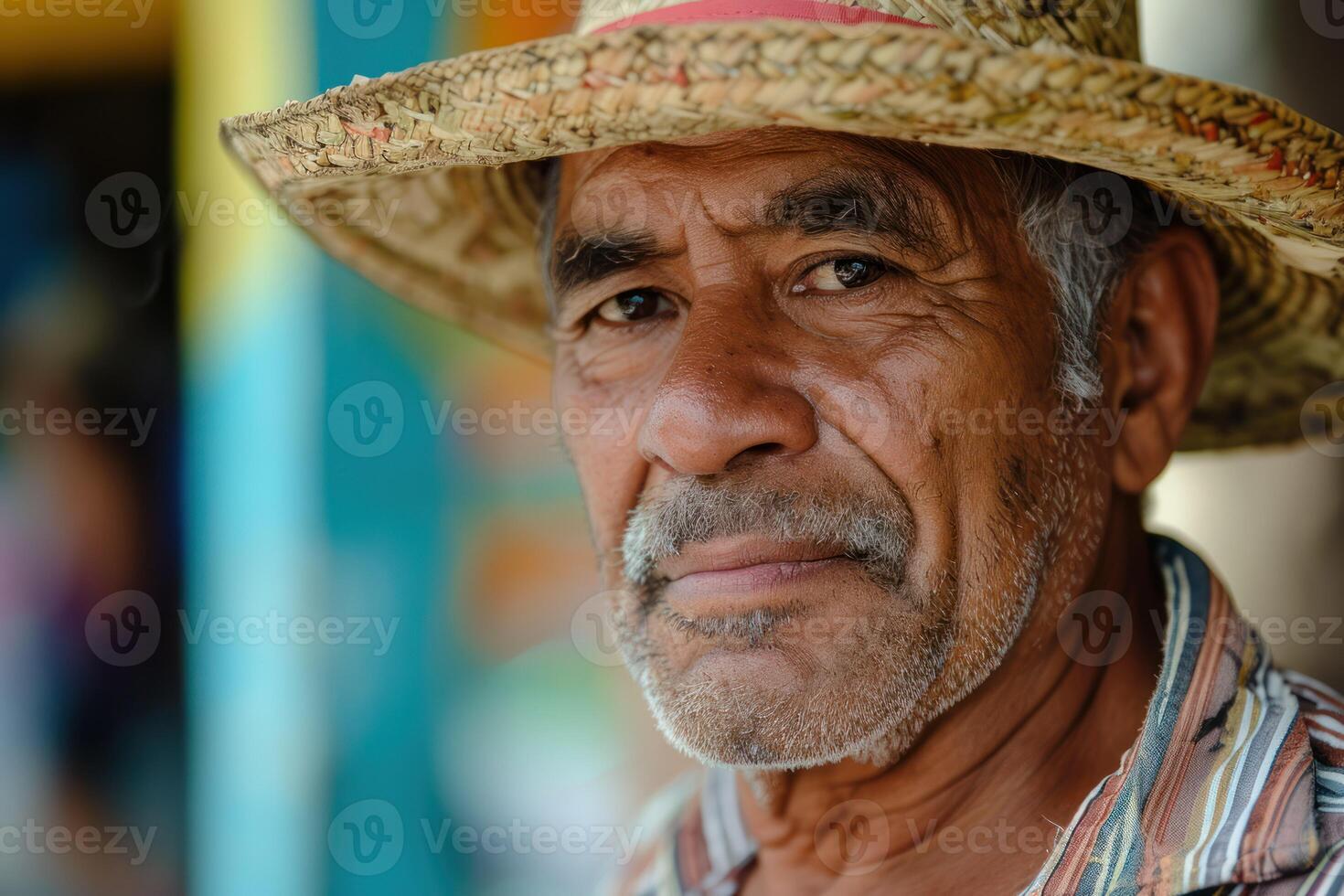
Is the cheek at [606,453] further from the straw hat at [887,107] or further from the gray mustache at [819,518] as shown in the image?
the straw hat at [887,107]

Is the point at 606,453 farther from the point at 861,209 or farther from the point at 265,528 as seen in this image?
the point at 265,528

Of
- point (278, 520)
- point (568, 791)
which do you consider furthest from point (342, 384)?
point (568, 791)

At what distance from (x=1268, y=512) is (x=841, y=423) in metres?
2.37

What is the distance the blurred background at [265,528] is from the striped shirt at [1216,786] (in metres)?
2.02

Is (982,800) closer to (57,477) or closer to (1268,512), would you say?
(1268,512)

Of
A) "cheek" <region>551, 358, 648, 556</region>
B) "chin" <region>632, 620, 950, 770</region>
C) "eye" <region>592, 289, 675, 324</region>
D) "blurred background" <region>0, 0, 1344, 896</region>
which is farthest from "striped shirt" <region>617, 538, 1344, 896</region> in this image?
"blurred background" <region>0, 0, 1344, 896</region>

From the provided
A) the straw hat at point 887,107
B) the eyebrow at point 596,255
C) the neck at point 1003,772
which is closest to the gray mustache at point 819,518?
the neck at point 1003,772

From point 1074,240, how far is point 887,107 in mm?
599

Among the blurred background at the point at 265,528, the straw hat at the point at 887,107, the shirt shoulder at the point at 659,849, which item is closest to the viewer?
the straw hat at the point at 887,107

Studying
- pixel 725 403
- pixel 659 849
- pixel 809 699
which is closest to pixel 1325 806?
pixel 809 699

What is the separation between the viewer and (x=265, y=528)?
3547 mm

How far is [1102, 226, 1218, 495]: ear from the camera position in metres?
1.73

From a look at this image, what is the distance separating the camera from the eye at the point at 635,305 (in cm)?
176

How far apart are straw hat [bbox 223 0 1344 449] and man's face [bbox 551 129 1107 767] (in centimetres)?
21
